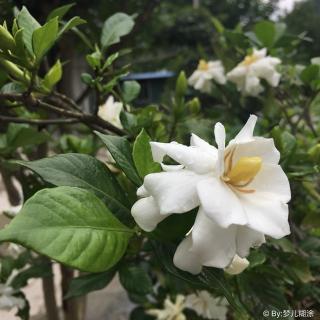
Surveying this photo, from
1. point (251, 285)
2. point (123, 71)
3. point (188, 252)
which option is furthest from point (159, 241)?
point (123, 71)

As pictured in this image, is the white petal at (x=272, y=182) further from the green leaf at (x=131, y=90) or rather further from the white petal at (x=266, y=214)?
the green leaf at (x=131, y=90)

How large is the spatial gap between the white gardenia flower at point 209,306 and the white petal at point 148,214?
0.57 meters

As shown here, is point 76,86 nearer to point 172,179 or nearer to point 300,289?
point 300,289

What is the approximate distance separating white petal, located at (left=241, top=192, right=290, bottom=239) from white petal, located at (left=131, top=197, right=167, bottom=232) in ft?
0.23

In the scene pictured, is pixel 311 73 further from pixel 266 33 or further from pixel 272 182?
pixel 272 182

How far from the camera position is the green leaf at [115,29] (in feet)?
2.31

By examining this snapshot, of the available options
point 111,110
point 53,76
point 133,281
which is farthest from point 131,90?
point 133,281

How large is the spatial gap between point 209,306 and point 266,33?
2.31 feet

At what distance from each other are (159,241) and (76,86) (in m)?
1.16

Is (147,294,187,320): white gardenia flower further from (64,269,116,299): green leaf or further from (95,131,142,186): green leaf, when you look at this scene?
(95,131,142,186): green leaf

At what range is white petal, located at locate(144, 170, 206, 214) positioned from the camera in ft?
1.02

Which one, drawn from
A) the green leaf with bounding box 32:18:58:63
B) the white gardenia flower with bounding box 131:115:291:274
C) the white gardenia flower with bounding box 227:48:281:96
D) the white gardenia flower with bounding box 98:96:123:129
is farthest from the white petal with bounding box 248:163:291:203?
the white gardenia flower with bounding box 227:48:281:96

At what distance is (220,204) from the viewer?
0.30 m

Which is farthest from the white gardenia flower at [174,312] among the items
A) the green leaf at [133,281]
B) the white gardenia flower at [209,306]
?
the green leaf at [133,281]
